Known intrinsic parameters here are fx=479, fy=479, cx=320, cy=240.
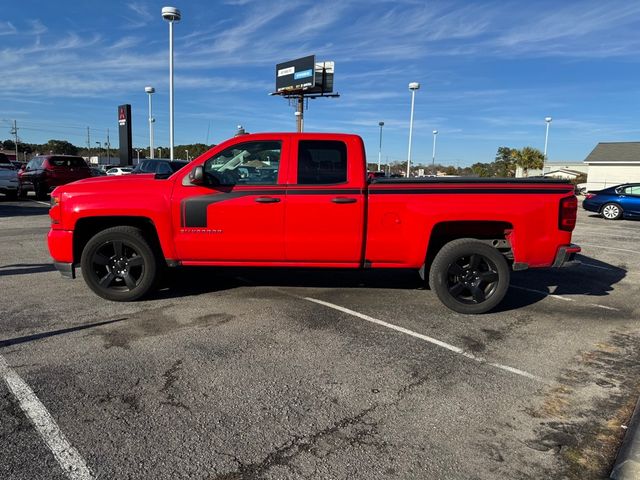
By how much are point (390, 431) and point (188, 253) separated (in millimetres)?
3228

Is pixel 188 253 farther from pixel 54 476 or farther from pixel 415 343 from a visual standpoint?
pixel 54 476

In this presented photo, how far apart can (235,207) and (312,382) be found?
2324mm

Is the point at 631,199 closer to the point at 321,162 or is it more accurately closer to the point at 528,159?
the point at 321,162

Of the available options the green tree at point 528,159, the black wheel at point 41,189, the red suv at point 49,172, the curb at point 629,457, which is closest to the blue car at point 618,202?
the curb at point 629,457

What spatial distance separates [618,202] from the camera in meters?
17.4

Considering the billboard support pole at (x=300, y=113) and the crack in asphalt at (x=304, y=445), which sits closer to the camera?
the crack in asphalt at (x=304, y=445)

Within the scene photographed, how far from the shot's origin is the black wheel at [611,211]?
57.3 ft

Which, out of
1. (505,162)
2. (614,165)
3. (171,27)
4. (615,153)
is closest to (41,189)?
(171,27)

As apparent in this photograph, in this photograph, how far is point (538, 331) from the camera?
496 cm

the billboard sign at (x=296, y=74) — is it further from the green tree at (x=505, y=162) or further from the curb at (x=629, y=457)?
the curb at (x=629, y=457)

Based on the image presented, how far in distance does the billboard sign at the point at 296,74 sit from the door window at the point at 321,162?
4516cm

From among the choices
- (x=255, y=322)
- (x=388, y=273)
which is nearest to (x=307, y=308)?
(x=255, y=322)

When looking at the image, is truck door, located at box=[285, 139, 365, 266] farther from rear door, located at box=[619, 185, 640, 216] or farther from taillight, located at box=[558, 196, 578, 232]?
rear door, located at box=[619, 185, 640, 216]

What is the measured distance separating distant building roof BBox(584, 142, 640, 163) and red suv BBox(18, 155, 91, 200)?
44.1 meters
